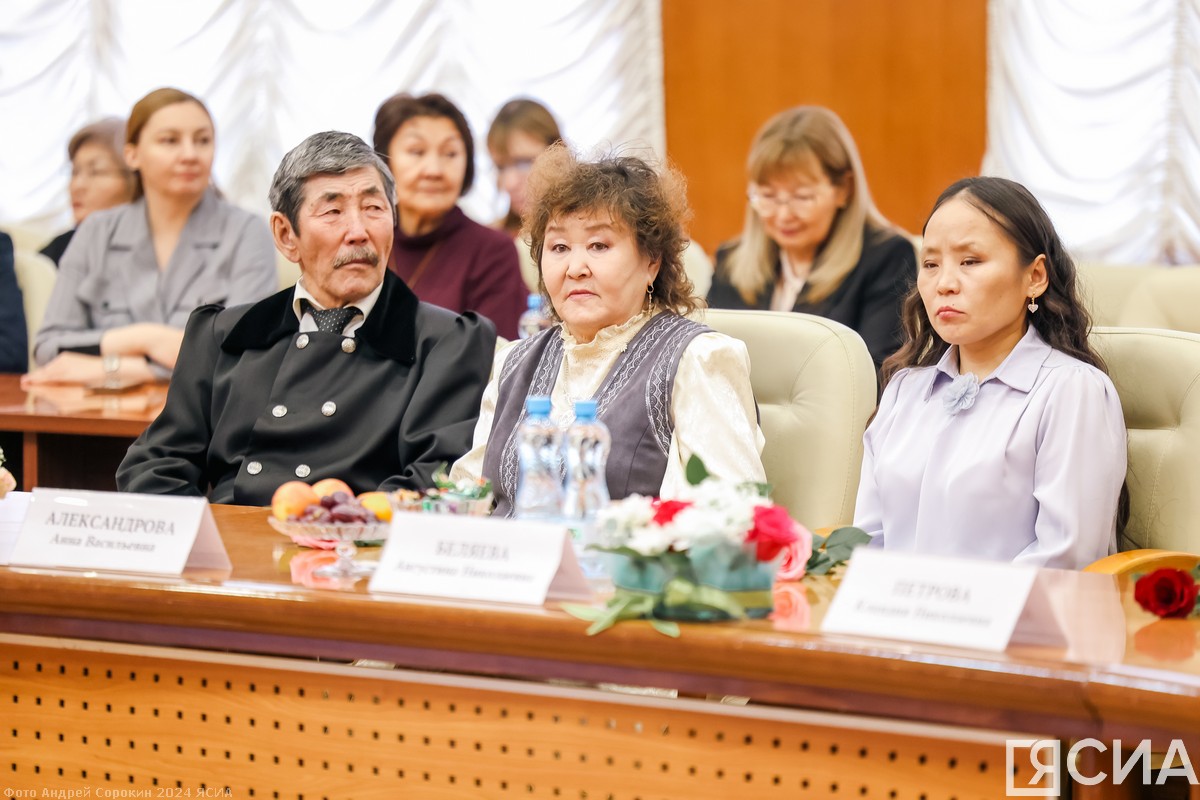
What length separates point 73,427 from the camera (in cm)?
298

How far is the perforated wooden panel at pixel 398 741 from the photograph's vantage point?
56.1 inches

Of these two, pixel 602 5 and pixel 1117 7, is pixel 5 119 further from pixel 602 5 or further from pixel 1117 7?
pixel 1117 7

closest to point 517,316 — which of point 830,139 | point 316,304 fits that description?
point 830,139

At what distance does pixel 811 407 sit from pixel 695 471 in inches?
39.6

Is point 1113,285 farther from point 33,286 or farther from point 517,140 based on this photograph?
point 33,286

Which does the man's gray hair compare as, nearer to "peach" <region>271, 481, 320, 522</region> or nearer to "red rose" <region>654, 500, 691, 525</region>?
"peach" <region>271, 481, 320, 522</region>

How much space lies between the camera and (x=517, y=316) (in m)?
4.14

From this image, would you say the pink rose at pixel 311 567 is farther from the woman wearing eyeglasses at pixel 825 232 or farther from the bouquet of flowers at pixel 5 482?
the woman wearing eyeglasses at pixel 825 232

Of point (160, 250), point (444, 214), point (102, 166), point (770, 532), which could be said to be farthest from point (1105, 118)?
point (770, 532)

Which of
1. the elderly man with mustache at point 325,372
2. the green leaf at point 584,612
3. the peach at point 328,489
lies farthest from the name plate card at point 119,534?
the elderly man with mustache at point 325,372

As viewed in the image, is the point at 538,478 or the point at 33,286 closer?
the point at 538,478

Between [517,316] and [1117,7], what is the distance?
120 inches

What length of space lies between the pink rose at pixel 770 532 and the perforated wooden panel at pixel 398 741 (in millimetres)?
160

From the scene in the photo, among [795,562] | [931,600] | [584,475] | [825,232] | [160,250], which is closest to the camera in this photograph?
[931,600]
